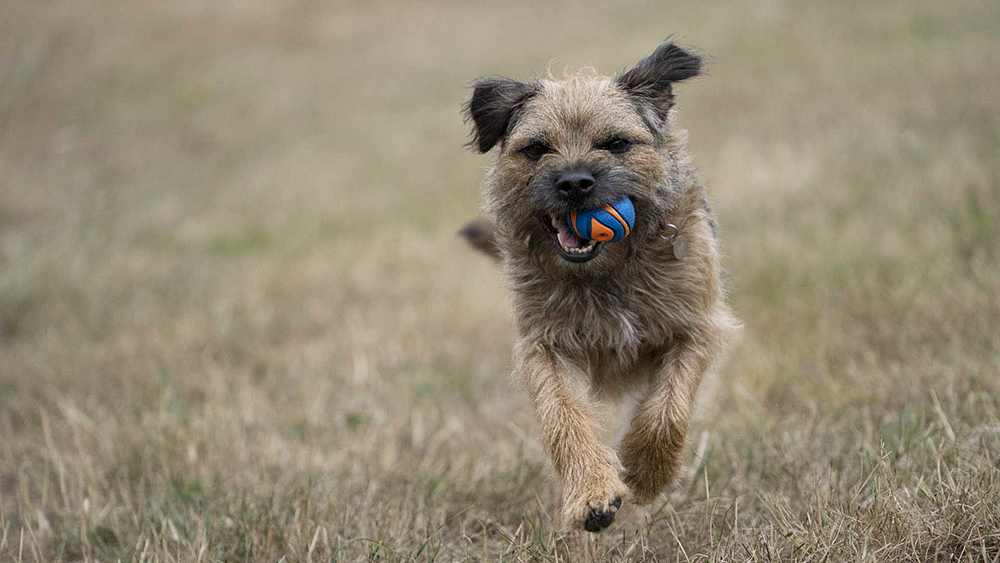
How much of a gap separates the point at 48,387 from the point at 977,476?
5.47 meters

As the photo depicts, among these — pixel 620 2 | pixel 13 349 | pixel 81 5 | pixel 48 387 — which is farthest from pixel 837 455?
pixel 81 5

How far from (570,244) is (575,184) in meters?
0.25

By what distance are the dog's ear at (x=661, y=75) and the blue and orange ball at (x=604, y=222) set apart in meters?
0.70

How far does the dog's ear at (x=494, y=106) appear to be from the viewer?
3812 mm

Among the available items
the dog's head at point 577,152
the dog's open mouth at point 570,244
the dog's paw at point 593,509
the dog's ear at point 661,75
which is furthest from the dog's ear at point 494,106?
the dog's paw at point 593,509

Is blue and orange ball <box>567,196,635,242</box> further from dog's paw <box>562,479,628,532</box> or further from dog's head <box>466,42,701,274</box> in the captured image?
dog's paw <box>562,479,628,532</box>

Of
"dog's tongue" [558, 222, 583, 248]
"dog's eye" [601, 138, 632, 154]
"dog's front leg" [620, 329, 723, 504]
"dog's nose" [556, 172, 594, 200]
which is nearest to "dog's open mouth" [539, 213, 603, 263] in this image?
"dog's tongue" [558, 222, 583, 248]

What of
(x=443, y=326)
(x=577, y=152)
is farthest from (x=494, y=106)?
(x=443, y=326)

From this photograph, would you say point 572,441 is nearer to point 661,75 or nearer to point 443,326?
point 661,75

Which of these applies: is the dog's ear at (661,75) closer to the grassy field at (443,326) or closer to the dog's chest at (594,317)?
the dog's chest at (594,317)

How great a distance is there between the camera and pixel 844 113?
36.0 ft

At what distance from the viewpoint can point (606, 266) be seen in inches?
134

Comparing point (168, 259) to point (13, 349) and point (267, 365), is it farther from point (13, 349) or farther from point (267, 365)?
point (267, 365)

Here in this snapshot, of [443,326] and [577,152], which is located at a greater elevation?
[577,152]
